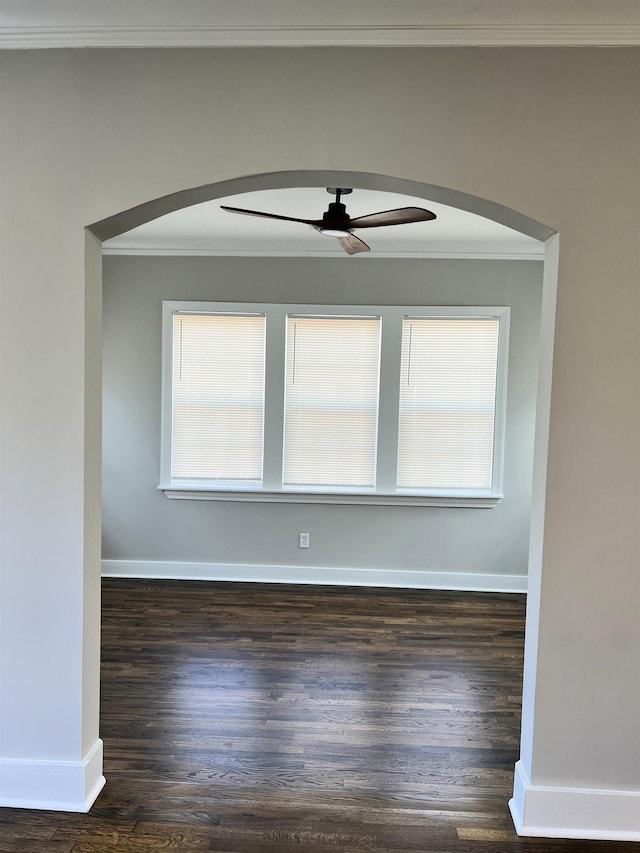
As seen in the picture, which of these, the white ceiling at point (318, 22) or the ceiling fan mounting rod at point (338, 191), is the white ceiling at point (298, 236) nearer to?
the ceiling fan mounting rod at point (338, 191)

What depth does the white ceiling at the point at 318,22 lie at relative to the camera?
1.76 m

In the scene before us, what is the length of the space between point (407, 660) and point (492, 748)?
34.2 inches

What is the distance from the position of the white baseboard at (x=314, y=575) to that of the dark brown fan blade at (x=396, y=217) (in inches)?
110

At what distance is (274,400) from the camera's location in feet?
15.0

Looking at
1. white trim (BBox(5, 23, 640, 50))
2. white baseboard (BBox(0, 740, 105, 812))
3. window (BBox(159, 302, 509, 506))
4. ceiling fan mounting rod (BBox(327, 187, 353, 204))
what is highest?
white trim (BBox(5, 23, 640, 50))

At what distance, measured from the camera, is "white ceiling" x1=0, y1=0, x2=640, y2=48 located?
1765 mm

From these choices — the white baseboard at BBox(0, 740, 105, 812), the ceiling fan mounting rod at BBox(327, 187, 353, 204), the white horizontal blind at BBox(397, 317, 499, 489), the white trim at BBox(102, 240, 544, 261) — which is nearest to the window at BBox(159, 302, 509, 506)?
the white horizontal blind at BBox(397, 317, 499, 489)

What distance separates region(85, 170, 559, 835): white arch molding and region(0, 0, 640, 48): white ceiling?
16.7 inches

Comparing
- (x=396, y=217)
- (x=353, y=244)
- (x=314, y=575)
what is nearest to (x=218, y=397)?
(x=314, y=575)

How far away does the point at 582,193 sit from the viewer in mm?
1886

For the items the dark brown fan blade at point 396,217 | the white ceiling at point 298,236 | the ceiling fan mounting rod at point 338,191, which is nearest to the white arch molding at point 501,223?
the dark brown fan blade at point 396,217

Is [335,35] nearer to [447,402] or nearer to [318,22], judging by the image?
[318,22]

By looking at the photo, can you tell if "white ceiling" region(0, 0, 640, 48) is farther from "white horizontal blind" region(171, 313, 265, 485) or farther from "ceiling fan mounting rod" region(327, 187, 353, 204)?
A: "white horizontal blind" region(171, 313, 265, 485)

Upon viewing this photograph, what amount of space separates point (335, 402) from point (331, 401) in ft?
0.11
